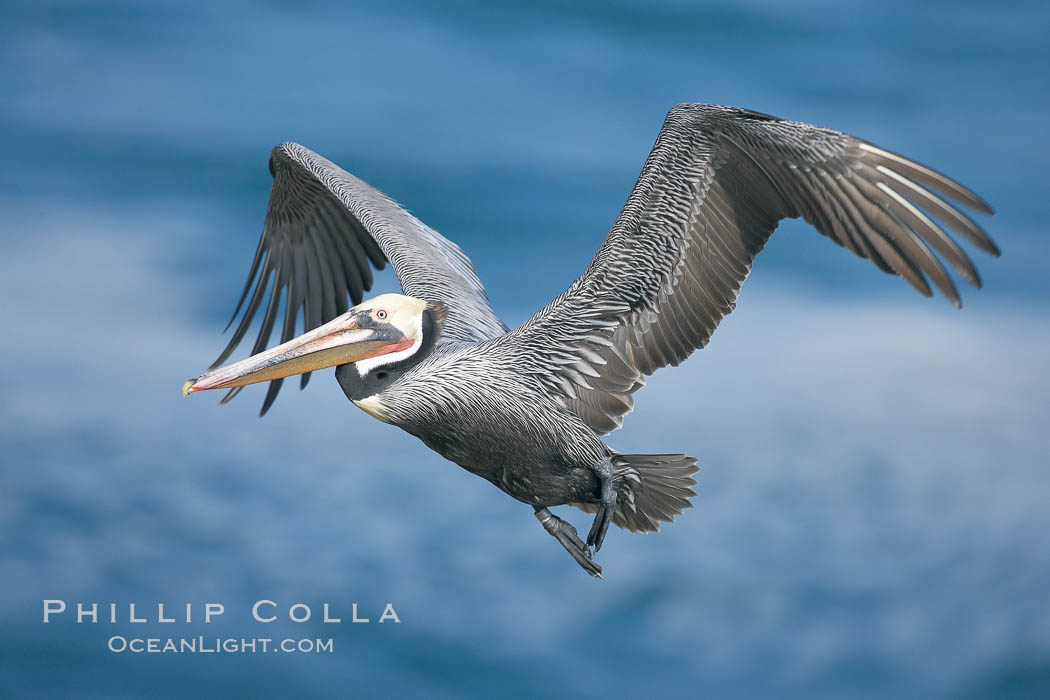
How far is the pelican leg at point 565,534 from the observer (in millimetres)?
7117

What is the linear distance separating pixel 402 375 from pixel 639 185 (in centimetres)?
170

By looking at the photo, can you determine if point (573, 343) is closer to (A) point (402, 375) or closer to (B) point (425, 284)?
(A) point (402, 375)

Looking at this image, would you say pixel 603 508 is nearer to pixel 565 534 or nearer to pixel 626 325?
pixel 565 534

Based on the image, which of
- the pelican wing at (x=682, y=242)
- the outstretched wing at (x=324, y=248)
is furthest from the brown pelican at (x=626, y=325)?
the outstretched wing at (x=324, y=248)

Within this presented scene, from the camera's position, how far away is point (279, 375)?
6898 mm

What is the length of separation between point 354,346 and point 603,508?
1581 millimetres

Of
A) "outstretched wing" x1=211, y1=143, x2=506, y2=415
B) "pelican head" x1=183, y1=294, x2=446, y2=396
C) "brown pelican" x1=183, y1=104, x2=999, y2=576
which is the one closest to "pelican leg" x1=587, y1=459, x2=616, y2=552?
"brown pelican" x1=183, y1=104, x2=999, y2=576

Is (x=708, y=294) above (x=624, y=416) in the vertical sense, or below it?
above

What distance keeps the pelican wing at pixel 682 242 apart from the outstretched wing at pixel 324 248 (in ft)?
6.02

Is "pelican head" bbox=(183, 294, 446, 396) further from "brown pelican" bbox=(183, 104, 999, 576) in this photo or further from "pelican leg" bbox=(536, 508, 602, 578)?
"pelican leg" bbox=(536, 508, 602, 578)

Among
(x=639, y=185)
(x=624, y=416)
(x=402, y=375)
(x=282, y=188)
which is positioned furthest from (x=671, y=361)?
(x=282, y=188)

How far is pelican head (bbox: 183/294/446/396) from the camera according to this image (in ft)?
22.6

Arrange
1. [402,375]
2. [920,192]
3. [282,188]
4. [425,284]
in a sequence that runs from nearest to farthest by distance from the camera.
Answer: [920,192] → [402,375] → [425,284] → [282,188]

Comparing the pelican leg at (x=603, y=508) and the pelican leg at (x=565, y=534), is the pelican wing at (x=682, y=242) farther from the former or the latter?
the pelican leg at (x=565, y=534)
